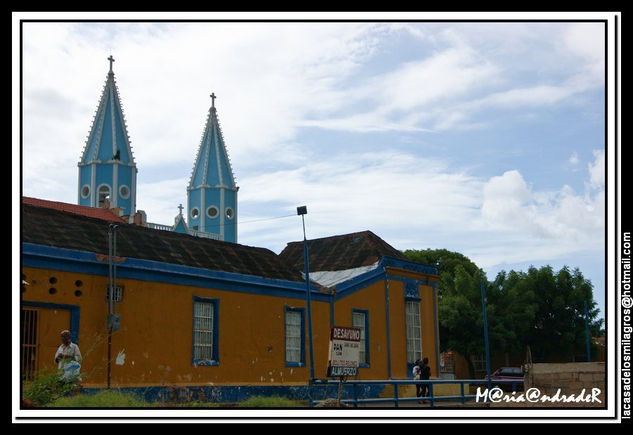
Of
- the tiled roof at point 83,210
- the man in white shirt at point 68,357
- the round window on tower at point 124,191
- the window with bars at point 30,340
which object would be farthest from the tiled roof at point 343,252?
the round window on tower at point 124,191

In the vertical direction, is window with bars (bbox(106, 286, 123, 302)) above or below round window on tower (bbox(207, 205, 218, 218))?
below

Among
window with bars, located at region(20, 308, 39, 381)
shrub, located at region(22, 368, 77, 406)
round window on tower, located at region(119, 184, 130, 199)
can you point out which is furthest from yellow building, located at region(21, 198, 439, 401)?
round window on tower, located at region(119, 184, 130, 199)

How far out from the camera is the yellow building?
1733 centimetres

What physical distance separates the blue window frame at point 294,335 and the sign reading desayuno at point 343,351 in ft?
22.4

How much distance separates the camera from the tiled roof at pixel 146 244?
1830 cm

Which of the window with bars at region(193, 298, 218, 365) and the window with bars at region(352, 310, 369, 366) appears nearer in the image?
the window with bars at region(193, 298, 218, 365)

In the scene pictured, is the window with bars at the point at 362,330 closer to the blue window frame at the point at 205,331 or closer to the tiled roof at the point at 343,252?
the tiled roof at the point at 343,252

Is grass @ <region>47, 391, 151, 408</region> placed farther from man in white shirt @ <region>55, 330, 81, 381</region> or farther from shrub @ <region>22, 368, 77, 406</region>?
man in white shirt @ <region>55, 330, 81, 381</region>

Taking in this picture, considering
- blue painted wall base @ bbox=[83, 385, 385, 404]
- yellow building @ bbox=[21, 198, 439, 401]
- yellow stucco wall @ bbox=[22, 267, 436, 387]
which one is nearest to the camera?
yellow building @ bbox=[21, 198, 439, 401]

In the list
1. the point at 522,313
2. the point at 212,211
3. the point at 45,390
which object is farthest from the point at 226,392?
the point at 212,211

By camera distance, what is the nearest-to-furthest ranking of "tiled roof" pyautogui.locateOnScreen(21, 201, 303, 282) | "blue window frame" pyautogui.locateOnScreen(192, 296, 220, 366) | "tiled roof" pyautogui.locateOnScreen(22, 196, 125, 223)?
"tiled roof" pyautogui.locateOnScreen(21, 201, 303, 282)
"blue window frame" pyautogui.locateOnScreen(192, 296, 220, 366)
"tiled roof" pyautogui.locateOnScreen(22, 196, 125, 223)

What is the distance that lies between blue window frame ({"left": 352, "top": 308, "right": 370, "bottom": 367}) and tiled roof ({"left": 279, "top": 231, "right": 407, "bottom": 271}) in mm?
2177

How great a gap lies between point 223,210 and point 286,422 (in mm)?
58278

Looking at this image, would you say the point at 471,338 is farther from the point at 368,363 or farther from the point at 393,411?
the point at 393,411
